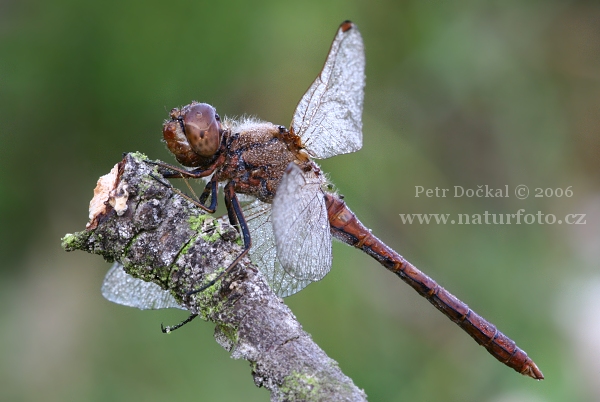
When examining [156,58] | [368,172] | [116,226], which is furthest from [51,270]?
[116,226]

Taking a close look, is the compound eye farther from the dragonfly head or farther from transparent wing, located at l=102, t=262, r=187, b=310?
transparent wing, located at l=102, t=262, r=187, b=310

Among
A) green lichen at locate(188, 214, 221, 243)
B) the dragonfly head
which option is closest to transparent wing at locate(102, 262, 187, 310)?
the dragonfly head

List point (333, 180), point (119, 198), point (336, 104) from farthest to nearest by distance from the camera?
1. point (333, 180)
2. point (336, 104)
3. point (119, 198)

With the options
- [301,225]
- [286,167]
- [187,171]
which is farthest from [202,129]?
[301,225]

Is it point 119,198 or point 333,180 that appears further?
point 333,180

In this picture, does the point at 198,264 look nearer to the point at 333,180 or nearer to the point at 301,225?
the point at 301,225

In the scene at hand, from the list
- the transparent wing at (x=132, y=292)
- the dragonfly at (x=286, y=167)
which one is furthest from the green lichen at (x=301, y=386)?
the transparent wing at (x=132, y=292)
